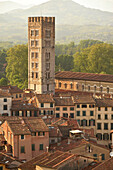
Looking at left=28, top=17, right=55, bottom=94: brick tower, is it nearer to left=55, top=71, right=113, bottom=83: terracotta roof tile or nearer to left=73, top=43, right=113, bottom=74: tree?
left=55, top=71, right=113, bottom=83: terracotta roof tile

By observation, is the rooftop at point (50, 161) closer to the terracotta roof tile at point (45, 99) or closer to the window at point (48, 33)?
the terracotta roof tile at point (45, 99)

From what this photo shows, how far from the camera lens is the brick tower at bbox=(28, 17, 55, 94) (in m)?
112

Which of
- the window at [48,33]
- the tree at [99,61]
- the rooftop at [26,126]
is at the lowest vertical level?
the rooftop at [26,126]

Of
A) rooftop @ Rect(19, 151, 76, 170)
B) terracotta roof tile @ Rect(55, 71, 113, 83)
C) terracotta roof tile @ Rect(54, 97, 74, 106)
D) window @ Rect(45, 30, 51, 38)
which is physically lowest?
rooftop @ Rect(19, 151, 76, 170)

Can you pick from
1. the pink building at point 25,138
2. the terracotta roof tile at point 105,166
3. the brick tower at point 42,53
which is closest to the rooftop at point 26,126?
the pink building at point 25,138

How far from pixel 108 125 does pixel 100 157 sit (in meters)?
26.4

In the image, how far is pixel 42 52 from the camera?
112m

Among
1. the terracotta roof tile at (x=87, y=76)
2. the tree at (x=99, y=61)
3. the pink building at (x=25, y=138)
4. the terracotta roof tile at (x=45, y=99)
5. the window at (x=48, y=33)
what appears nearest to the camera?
the pink building at (x=25, y=138)

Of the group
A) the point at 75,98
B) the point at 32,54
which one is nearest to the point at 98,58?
the point at 32,54

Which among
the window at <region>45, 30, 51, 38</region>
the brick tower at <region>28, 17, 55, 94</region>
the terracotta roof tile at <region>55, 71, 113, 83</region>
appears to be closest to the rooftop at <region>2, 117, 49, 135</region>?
the brick tower at <region>28, 17, 55, 94</region>

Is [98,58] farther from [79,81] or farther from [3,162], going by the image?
Result: [3,162]

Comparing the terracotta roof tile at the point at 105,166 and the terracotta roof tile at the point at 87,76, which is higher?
the terracotta roof tile at the point at 87,76

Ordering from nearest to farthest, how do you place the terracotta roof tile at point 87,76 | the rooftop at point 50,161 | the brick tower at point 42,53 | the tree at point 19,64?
the rooftop at point 50,161, the brick tower at point 42,53, the terracotta roof tile at point 87,76, the tree at point 19,64

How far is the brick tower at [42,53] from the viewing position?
367 feet
